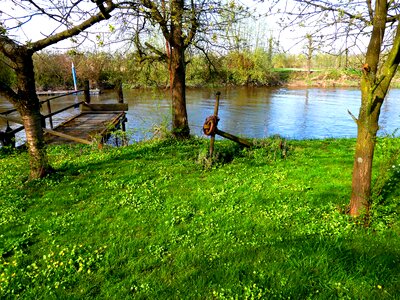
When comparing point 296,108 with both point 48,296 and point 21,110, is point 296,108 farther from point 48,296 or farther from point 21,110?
point 48,296

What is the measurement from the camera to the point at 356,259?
3436mm

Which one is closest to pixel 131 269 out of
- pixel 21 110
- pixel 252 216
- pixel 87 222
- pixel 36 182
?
pixel 87 222

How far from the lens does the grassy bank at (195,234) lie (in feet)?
10.2

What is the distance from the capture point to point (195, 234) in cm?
405

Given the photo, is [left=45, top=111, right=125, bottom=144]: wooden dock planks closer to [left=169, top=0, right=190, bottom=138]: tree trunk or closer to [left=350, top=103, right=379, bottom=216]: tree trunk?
[left=169, top=0, right=190, bottom=138]: tree trunk

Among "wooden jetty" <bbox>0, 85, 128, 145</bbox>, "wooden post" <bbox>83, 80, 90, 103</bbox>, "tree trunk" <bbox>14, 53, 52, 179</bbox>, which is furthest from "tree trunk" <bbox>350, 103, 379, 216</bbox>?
"wooden post" <bbox>83, 80, 90, 103</bbox>

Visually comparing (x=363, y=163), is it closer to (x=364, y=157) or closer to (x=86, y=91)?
(x=364, y=157)

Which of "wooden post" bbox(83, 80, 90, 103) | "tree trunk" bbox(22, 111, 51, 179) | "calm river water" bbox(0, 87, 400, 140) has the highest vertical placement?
"wooden post" bbox(83, 80, 90, 103)

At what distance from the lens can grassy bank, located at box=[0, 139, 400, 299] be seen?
10.2 ft

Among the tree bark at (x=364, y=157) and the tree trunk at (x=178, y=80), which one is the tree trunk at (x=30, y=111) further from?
the tree bark at (x=364, y=157)

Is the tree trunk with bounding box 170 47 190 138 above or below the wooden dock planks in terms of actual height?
above

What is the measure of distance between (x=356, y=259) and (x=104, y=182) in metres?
4.67

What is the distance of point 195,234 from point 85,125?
1137 centimetres

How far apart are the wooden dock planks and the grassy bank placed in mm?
4223
